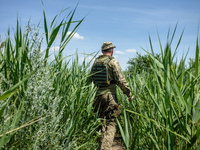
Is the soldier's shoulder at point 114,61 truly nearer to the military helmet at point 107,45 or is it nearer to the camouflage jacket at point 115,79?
the camouflage jacket at point 115,79

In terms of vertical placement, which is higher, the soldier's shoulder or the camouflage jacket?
the soldier's shoulder

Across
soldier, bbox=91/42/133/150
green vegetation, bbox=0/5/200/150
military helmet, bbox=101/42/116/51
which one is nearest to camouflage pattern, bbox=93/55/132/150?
soldier, bbox=91/42/133/150

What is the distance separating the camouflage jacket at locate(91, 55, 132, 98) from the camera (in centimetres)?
317

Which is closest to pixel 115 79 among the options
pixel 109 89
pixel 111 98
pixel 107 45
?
pixel 109 89

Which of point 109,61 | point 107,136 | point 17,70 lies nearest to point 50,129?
point 17,70

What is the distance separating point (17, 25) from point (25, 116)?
0.86 metres

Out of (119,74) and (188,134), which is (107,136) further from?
(188,134)

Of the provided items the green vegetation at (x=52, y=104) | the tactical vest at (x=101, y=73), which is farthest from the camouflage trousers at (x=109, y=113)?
the green vegetation at (x=52, y=104)

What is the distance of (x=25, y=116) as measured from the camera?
1.39 m

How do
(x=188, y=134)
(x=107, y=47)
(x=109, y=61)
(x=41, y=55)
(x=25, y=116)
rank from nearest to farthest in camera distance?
(x=188, y=134) → (x=25, y=116) → (x=41, y=55) → (x=109, y=61) → (x=107, y=47)

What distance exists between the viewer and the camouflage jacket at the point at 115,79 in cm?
317

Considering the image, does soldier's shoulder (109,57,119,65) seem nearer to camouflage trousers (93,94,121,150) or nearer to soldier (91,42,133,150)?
soldier (91,42,133,150)

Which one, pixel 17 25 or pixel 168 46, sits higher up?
pixel 17 25

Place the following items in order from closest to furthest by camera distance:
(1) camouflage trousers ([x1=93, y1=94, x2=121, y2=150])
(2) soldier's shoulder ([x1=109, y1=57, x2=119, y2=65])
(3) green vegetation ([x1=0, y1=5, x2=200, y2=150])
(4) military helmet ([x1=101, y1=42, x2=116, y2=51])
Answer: (3) green vegetation ([x1=0, y1=5, x2=200, y2=150]) < (1) camouflage trousers ([x1=93, y1=94, x2=121, y2=150]) < (2) soldier's shoulder ([x1=109, y1=57, x2=119, y2=65]) < (4) military helmet ([x1=101, y1=42, x2=116, y2=51])
